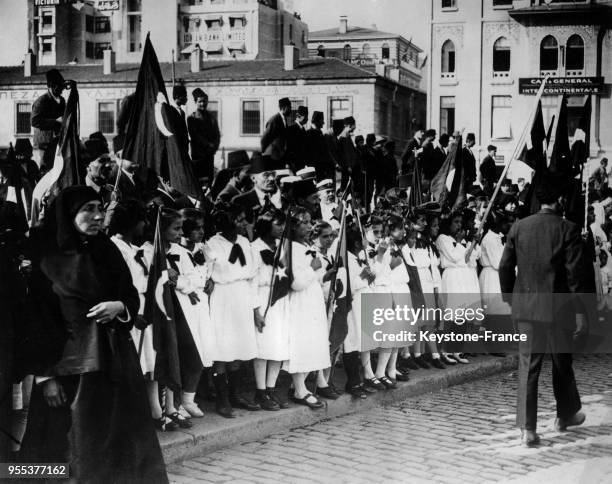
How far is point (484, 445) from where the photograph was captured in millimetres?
6238

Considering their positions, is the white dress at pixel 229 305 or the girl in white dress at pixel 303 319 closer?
the white dress at pixel 229 305

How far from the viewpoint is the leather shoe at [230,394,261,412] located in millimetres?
6516

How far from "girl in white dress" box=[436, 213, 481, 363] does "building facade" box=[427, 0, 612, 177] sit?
146 cm

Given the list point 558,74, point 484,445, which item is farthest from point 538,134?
point 484,445

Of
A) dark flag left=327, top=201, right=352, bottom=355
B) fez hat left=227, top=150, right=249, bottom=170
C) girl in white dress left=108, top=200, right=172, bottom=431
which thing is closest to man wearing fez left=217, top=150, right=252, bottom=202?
fez hat left=227, top=150, right=249, bottom=170

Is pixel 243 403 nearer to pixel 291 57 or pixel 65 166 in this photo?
pixel 65 166

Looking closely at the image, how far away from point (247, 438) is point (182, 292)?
3.64ft

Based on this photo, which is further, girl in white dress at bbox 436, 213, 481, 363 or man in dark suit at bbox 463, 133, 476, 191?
man in dark suit at bbox 463, 133, 476, 191

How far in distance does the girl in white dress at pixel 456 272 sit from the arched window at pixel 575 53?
205cm

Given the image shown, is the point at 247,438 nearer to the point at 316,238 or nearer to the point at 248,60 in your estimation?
the point at 316,238

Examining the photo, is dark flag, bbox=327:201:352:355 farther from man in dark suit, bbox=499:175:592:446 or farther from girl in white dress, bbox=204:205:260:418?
man in dark suit, bbox=499:175:592:446

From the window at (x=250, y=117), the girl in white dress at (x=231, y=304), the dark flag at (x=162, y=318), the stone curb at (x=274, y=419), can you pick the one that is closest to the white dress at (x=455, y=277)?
the stone curb at (x=274, y=419)

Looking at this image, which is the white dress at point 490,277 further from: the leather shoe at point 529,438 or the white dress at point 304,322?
the leather shoe at point 529,438

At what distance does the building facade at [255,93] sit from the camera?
11234 mm
